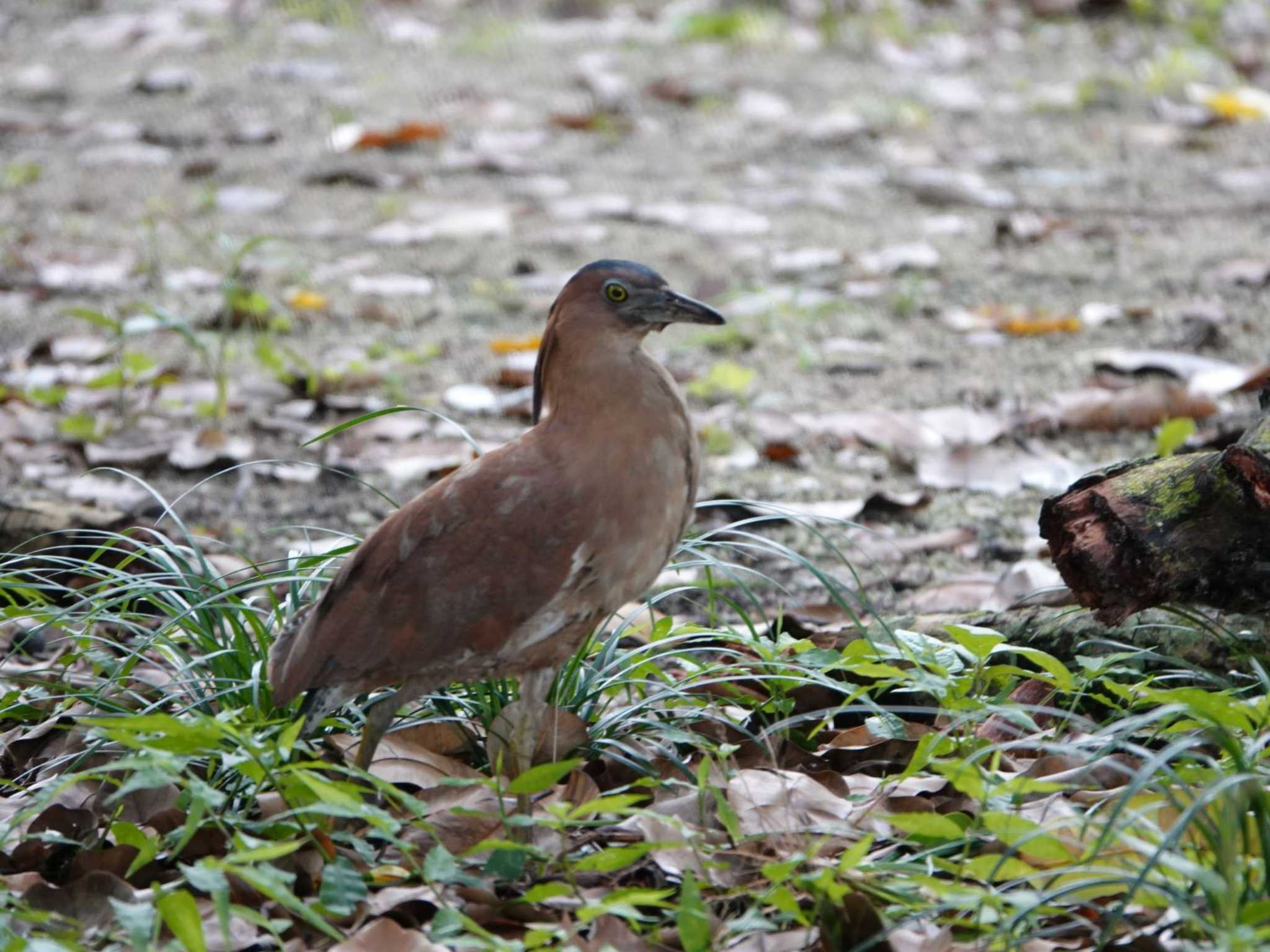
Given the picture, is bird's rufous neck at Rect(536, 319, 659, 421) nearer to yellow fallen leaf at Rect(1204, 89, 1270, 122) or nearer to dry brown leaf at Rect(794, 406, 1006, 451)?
dry brown leaf at Rect(794, 406, 1006, 451)

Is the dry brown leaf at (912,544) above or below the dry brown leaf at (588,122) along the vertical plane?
below

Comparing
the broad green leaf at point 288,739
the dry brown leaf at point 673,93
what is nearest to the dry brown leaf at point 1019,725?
the broad green leaf at point 288,739

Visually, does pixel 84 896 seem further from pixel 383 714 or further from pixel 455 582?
pixel 455 582

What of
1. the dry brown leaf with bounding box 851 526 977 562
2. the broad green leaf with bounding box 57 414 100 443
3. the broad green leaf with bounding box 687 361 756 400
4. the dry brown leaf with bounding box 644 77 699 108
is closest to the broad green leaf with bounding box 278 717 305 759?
the dry brown leaf with bounding box 851 526 977 562

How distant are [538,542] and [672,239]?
445cm

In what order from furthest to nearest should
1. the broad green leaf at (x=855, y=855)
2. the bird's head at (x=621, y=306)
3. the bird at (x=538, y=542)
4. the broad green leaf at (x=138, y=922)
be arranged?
the bird's head at (x=621, y=306) → the bird at (x=538, y=542) → the broad green leaf at (x=855, y=855) → the broad green leaf at (x=138, y=922)

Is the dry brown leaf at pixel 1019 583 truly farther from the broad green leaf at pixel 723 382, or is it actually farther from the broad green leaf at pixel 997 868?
the broad green leaf at pixel 723 382

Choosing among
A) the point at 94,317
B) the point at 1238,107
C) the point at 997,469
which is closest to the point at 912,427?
the point at 997,469

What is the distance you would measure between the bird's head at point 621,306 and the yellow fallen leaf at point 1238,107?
21.3ft

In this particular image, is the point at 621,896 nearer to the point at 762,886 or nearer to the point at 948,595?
the point at 762,886

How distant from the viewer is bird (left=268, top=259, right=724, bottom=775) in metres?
2.76

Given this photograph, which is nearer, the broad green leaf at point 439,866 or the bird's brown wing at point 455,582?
the broad green leaf at point 439,866

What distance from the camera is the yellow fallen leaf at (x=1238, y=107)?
848 centimetres

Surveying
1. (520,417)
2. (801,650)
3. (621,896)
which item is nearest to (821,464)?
(520,417)
